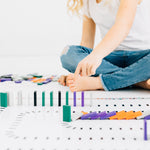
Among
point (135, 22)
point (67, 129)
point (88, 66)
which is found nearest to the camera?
point (67, 129)

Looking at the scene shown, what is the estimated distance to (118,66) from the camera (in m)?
1.41

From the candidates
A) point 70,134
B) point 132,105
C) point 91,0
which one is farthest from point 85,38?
point 70,134

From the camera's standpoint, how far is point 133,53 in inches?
51.9

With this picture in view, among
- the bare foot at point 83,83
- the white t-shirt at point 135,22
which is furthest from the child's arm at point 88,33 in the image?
the bare foot at point 83,83

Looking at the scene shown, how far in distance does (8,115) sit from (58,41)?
2459 millimetres

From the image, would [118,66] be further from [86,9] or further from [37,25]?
[37,25]

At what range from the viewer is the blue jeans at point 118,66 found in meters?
1.21

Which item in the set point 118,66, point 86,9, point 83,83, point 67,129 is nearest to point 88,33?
point 86,9

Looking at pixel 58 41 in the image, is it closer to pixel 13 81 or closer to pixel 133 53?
pixel 13 81

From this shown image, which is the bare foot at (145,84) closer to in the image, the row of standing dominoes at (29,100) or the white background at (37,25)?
the row of standing dominoes at (29,100)

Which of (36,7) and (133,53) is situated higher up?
(36,7)

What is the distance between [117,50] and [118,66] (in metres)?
0.08

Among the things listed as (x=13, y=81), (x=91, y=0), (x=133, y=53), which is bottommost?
(x=13, y=81)

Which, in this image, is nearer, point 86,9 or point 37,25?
point 86,9
